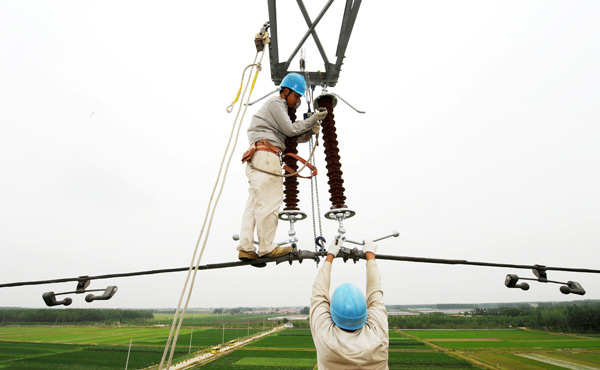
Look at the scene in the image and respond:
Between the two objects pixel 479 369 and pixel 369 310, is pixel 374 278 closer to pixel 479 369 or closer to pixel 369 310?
pixel 369 310

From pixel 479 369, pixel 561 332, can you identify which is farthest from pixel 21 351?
pixel 561 332

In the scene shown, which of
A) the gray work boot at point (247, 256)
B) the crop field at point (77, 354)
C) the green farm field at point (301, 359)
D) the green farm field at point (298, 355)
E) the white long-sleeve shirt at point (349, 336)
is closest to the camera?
the white long-sleeve shirt at point (349, 336)

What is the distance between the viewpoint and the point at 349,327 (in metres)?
2.43

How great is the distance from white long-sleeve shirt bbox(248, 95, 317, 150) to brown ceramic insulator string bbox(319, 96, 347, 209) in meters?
0.46

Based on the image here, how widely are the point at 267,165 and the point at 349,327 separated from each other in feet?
6.41

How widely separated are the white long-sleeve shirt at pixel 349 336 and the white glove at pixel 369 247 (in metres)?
0.36

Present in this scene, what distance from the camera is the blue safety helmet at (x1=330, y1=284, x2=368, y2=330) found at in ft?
7.84

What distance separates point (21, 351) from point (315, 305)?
6576cm

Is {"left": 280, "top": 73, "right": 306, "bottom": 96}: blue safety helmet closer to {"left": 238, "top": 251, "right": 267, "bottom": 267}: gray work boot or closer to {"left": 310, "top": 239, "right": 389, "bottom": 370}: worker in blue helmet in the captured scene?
{"left": 238, "top": 251, "right": 267, "bottom": 267}: gray work boot

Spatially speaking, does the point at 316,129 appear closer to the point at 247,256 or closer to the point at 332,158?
the point at 332,158

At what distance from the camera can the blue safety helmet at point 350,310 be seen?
2.39m

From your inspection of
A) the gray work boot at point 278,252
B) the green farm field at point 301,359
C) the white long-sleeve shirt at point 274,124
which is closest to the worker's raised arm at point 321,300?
the gray work boot at point 278,252

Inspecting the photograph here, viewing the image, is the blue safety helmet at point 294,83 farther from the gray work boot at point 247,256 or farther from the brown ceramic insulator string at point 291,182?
the gray work boot at point 247,256

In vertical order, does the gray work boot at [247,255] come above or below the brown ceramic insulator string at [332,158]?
below
